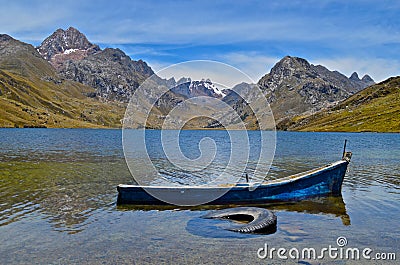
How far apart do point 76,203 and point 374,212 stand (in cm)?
2180

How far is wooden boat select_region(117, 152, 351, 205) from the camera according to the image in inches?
1028

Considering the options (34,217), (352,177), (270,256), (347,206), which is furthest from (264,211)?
(352,177)

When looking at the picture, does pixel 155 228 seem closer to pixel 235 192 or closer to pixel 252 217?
pixel 252 217

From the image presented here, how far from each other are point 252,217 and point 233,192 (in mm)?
4343

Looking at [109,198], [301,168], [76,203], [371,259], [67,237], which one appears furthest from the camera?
[301,168]

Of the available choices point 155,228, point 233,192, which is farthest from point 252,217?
point 155,228

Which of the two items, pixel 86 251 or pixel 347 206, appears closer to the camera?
pixel 86 251

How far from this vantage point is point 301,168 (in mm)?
50125

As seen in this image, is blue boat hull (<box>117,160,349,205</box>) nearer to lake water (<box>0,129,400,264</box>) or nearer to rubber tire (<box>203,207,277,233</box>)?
lake water (<box>0,129,400,264</box>)

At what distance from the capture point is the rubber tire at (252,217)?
65.0 ft

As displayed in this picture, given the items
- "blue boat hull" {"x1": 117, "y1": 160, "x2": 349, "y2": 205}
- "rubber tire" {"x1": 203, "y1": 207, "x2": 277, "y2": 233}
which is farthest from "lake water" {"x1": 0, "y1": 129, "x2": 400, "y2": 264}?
"blue boat hull" {"x1": 117, "y1": 160, "x2": 349, "y2": 205}

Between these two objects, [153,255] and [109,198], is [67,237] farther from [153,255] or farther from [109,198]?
[109,198]

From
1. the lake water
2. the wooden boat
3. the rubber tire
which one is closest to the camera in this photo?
the lake water

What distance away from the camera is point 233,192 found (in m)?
26.6
